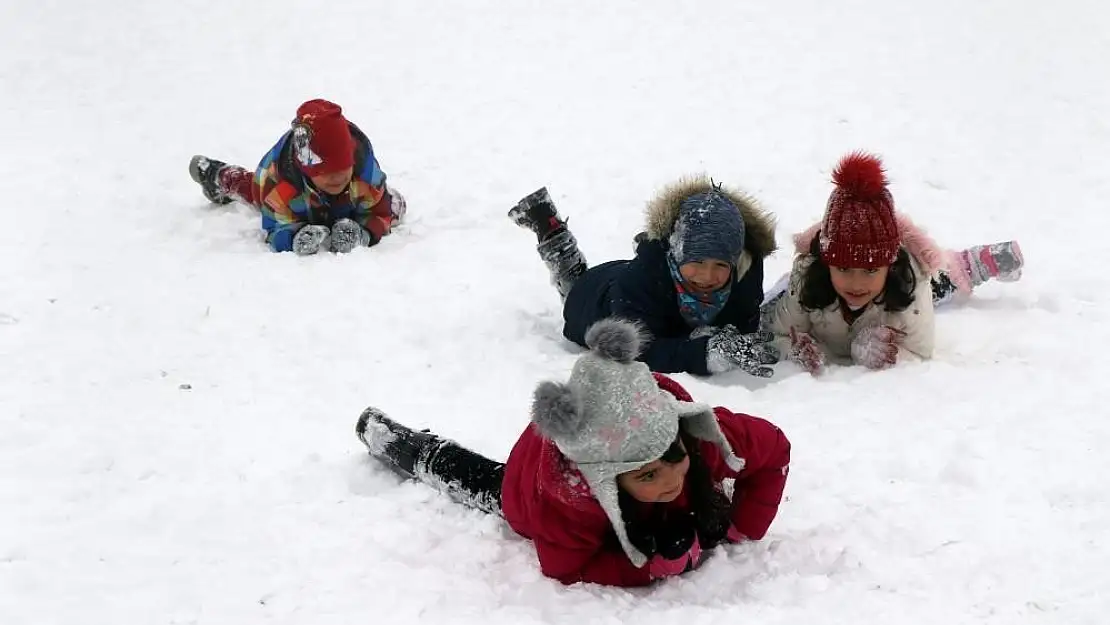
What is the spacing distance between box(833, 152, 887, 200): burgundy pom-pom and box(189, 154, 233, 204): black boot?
443 centimetres

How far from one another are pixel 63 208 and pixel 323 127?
203 centimetres

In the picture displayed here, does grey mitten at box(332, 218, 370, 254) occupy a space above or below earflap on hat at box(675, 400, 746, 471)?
below

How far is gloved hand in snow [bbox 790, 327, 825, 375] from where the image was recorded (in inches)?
184

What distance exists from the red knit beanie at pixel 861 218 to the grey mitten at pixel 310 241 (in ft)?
10.3

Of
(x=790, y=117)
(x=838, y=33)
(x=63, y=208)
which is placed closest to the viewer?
(x=63, y=208)

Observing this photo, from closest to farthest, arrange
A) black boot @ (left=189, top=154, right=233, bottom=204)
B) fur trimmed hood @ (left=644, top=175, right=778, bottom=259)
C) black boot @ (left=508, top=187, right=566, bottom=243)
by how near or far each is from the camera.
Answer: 1. fur trimmed hood @ (left=644, top=175, right=778, bottom=259)
2. black boot @ (left=508, top=187, right=566, bottom=243)
3. black boot @ (left=189, top=154, right=233, bottom=204)

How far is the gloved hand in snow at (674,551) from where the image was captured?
3.16m

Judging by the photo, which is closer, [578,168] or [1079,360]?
[1079,360]

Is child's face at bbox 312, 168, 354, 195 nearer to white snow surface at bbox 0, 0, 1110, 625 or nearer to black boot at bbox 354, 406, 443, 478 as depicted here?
white snow surface at bbox 0, 0, 1110, 625

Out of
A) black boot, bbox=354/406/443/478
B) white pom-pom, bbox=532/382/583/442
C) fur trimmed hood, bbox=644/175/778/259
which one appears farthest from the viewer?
fur trimmed hood, bbox=644/175/778/259

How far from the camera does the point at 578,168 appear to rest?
25.6ft

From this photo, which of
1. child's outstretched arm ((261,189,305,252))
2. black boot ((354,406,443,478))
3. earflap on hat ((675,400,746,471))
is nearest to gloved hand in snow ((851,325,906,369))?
earflap on hat ((675,400,746,471))

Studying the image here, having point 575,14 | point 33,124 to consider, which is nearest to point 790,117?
point 575,14

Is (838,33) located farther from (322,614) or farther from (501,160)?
(322,614)
